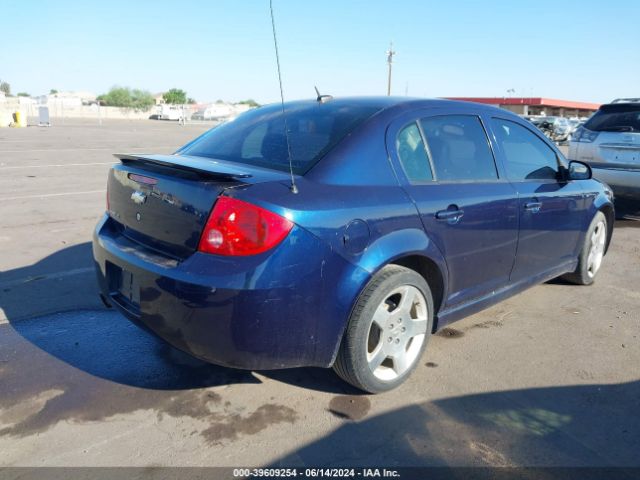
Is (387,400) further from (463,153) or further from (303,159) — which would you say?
(463,153)

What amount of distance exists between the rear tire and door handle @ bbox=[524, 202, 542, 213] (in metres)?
1.15

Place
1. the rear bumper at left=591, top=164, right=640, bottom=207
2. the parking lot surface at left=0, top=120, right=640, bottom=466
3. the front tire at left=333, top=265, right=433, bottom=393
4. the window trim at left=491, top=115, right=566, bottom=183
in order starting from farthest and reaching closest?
1. the rear bumper at left=591, top=164, right=640, bottom=207
2. the window trim at left=491, top=115, right=566, bottom=183
3. the front tire at left=333, top=265, right=433, bottom=393
4. the parking lot surface at left=0, top=120, right=640, bottom=466

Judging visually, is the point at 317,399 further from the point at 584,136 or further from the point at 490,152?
the point at 584,136

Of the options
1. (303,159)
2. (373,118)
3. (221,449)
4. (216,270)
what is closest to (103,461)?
(221,449)

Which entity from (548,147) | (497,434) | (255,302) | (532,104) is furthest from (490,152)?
(532,104)

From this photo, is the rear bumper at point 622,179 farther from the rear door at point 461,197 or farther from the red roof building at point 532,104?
the red roof building at point 532,104

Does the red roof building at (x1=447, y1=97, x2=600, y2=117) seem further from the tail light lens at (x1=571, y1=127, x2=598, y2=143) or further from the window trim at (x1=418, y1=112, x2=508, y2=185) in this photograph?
the window trim at (x1=418, y1=112, x2=508, y2=185)

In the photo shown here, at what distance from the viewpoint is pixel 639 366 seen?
3467 millimetres

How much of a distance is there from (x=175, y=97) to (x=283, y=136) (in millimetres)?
131552

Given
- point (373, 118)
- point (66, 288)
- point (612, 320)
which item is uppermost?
point (373, 118)

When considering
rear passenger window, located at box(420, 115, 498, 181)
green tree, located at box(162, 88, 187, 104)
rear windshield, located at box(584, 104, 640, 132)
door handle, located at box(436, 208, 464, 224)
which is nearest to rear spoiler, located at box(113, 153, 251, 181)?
door handle, located at box(436, 208, 464, 224)

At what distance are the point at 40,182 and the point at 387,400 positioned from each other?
31.9 ft

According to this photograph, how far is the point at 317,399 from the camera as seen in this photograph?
2988 millimetres

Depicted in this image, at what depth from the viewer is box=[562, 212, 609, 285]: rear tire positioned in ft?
15.9
